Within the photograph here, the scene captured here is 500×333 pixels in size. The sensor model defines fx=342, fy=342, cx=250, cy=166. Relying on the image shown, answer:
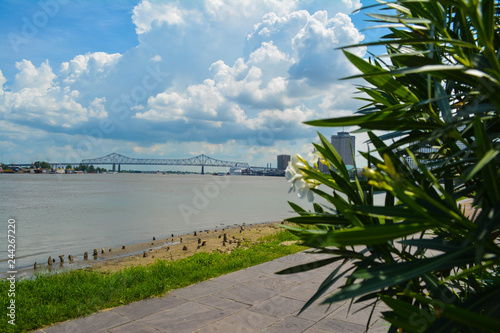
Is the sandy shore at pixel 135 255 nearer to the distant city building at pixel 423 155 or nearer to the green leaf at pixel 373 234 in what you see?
the distant city building at pixel 423 155

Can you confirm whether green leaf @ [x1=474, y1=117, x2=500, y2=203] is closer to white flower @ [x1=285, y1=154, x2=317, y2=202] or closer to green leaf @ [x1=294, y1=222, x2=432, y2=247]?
green leaf @ [x1=294, y1=222, x2=432, y2=247]

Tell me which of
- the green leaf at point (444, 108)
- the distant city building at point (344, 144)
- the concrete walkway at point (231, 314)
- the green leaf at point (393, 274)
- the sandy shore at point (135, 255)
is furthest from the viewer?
the sandy shore at point (135, 255)

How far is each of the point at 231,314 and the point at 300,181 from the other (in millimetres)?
2734

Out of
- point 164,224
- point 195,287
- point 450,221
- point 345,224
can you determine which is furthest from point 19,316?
point 164,224

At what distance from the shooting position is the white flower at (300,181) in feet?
3.53

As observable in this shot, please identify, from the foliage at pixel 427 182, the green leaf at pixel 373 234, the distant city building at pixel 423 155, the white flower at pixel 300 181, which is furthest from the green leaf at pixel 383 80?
the green leaf at pixel 373 234

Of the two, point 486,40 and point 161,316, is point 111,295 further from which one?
point 486,40

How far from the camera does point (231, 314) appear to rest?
3393 mm

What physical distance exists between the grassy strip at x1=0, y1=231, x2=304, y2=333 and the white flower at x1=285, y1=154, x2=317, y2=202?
3.23m

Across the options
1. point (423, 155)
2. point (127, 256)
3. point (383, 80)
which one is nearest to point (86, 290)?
point (423, 155)

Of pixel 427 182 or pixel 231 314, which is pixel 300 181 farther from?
pixel 231 314

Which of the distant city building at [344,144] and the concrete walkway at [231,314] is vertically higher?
the distant city building at [344,144]

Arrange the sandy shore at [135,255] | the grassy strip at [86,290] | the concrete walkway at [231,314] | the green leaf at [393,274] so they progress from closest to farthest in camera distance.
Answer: the green leaf at [393,274] → the concrete walkway at [231,314] → the grassy strip at [86,290] → the sandy shore at [135,255]

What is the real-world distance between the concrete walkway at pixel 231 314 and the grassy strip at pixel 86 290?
0.17 meters
